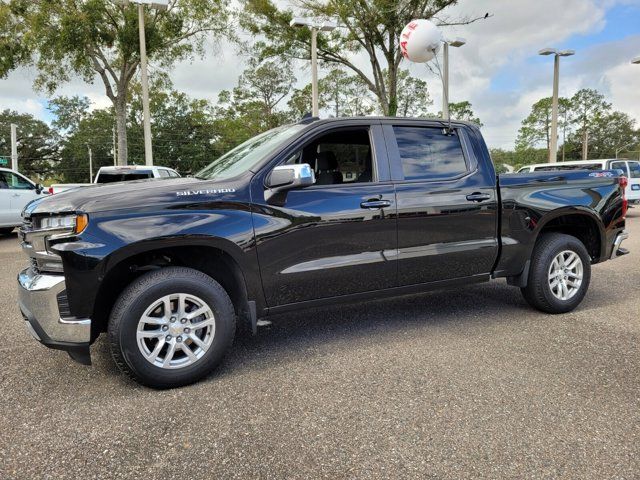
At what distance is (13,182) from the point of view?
38.7 ft

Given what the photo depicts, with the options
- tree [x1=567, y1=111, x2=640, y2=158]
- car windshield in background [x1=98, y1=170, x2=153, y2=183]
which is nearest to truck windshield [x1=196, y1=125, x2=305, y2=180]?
car windshield in background [x1=98, y1=170, x2=153, y2=183]

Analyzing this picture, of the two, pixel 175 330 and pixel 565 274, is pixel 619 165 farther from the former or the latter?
pixel 175 330

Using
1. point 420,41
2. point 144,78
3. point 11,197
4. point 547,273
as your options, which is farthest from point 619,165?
point 11,197

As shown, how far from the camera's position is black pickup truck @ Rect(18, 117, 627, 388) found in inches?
118

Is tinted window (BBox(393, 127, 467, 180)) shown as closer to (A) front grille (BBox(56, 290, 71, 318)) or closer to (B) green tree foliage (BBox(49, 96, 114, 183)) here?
(A) front grille (BBox(56, 290, 71, 318))

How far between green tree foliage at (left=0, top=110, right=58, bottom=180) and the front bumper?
69723 mm

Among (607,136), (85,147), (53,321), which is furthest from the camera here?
(607,136)

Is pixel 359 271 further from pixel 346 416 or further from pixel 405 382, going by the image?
pixel 346 416

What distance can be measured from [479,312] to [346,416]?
2.53m

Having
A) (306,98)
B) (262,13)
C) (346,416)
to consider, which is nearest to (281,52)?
(262,13)

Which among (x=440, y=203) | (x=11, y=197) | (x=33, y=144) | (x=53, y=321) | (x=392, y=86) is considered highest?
(x=33, y=144)

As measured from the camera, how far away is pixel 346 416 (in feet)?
9.09

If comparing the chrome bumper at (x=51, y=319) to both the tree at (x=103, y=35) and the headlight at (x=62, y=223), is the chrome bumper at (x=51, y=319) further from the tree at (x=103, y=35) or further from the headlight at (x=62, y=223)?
the tree at (x=103, y=35)

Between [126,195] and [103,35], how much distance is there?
17.9 m
